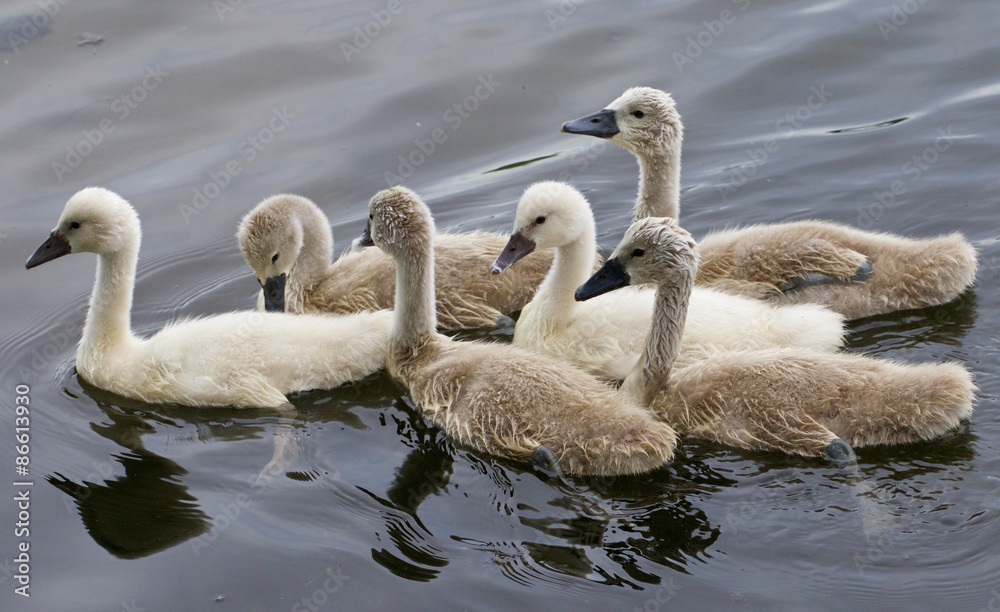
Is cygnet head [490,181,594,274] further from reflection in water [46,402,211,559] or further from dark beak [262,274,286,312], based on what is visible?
reflection in water [46,402,211,559]

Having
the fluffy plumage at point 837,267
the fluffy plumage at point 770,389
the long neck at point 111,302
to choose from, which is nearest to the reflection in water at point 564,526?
the fluffy plumage at point 770,389

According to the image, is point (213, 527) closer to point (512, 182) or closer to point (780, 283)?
point (780, 283)

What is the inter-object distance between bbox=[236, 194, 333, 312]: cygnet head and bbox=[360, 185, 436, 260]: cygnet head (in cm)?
107

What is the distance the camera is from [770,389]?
5508 mm

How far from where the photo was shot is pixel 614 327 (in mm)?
6527

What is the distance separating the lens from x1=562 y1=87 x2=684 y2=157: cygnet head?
7344mm

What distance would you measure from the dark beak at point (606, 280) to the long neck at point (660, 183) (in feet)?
5.14

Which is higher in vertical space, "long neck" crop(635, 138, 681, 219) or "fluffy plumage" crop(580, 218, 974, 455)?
"long neck" crop(635, 138, 681, 219)

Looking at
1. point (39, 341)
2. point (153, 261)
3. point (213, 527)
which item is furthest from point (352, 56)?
point (213, 527)

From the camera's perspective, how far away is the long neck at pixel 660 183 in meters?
7.44

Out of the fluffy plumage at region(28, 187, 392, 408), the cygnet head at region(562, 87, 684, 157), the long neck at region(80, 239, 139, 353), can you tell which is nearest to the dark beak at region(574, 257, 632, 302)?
the fluffy plumage at region(28, 187, 392, 408)

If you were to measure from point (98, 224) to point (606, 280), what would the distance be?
319cm

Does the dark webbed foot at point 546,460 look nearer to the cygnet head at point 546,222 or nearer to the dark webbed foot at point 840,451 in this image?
the dark webbed foot at point 840,451

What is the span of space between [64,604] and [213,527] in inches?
30.4
